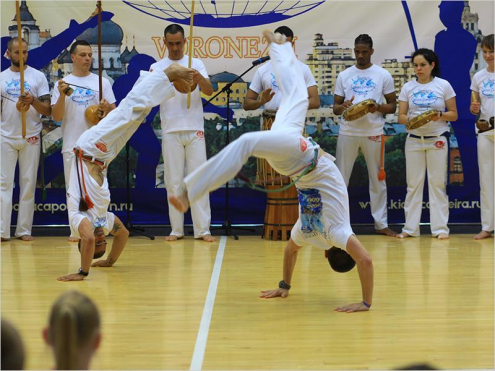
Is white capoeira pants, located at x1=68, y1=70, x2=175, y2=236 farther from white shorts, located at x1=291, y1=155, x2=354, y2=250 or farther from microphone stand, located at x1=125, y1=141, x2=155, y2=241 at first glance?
microphone stand, located at x1=125, y1=141, x2=155, y2=241

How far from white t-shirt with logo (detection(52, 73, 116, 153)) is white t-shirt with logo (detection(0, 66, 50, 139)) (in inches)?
10.3

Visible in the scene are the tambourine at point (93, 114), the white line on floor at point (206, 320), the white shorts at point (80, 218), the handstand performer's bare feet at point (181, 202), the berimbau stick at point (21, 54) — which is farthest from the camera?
the tambourine at point (93, 114)

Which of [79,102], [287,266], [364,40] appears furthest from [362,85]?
[287,266]

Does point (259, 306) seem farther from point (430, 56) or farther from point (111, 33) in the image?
point (111, 33)

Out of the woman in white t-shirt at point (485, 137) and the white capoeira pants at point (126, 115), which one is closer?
the white capoeira pants at point (126, 115)

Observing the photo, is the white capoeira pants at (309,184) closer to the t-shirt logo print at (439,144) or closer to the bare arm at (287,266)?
the bare arm at (287,266)

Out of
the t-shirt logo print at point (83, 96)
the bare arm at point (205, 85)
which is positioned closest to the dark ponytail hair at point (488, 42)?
the bare arm at point (205, 85)

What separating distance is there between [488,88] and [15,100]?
4.64 metres

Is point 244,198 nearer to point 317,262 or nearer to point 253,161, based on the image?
point 253,161

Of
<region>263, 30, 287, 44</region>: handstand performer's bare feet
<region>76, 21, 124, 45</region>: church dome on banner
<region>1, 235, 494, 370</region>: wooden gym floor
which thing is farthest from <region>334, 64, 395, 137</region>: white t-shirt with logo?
<region>263, 30, 287, 44</region>: handstand performer's bare feet

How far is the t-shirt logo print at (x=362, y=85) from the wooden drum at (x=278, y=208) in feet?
3.08

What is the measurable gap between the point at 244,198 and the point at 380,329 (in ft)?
12.9

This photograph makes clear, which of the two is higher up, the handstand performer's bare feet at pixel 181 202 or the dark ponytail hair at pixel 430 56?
the dark ponytail hair at pixel 430 56

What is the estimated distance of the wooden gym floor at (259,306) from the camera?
4.24m
